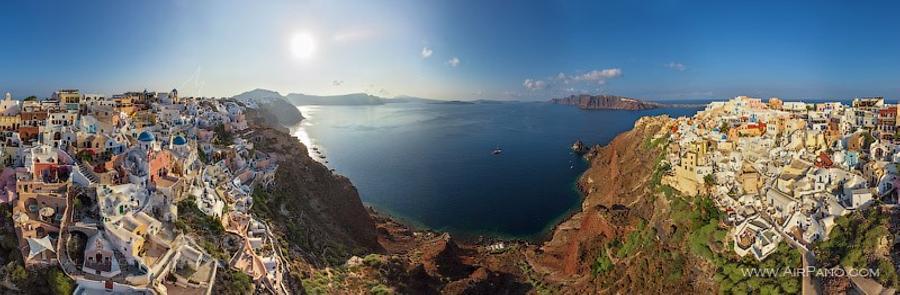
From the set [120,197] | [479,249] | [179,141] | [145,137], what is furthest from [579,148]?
[120,197]

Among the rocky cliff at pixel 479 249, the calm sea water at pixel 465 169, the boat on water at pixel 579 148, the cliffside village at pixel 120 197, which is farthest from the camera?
the boat on water at pixel 579 148

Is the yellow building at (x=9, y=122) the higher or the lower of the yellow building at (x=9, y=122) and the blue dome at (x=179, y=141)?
the higher

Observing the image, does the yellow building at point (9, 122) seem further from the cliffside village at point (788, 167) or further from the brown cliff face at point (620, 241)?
the cliffside village at point (788, 167)

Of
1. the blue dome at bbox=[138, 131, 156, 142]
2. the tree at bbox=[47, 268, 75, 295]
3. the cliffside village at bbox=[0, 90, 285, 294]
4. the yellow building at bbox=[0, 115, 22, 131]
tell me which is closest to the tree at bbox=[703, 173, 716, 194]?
the cliffside village at bbox=[0, 90, 285, 294]

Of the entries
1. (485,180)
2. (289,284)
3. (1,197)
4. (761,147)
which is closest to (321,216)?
(289,284)

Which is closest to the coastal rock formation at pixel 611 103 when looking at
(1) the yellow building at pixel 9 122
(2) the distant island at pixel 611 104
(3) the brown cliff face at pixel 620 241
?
(2) the distant island at pixel 611 104

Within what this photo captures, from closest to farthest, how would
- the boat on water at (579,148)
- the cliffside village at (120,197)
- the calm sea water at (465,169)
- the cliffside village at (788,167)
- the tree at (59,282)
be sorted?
the tree at (59,282) < the cliffside village at (120,197) < the cliffside village at (788,167) < the calm sea water at (465,169) < the boat on water at (579,148)

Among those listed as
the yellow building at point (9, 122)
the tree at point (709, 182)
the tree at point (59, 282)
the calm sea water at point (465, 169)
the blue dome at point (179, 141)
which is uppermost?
the yellow building at point (9, 122)

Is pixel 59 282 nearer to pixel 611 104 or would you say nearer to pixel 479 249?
pixel 479 249

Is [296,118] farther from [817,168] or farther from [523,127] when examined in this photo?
[817,168]
